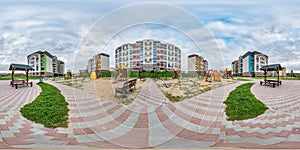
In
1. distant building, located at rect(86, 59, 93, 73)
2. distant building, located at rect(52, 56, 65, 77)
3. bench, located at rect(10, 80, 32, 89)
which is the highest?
distant building, located at rect(52, 56, 65, 77)

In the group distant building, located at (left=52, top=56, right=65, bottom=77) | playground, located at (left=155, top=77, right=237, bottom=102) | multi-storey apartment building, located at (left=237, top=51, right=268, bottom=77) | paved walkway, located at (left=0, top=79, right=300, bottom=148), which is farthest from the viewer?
multi-storey apartment building, located at (left=237, top=51, right=268, bottom=77)

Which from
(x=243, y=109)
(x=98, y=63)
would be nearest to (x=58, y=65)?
(x=98, y=63)

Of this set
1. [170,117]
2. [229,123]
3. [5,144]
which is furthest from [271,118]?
[5,144]

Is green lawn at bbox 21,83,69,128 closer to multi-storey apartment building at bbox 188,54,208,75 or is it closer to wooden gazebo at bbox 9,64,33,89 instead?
multi-storey apartment building at bbox 188,54,208,75

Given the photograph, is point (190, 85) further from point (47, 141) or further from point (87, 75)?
point (47, 141)

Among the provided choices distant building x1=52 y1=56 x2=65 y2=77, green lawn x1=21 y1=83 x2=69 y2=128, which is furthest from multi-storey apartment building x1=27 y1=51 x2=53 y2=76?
green lawn x1=21 y1=83 x2=69 y2=128

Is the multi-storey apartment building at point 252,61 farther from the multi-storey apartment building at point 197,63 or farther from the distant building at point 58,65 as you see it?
the distant building at point 58,65

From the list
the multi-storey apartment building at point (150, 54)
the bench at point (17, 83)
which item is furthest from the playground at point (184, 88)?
the bench at point (17, 83)
